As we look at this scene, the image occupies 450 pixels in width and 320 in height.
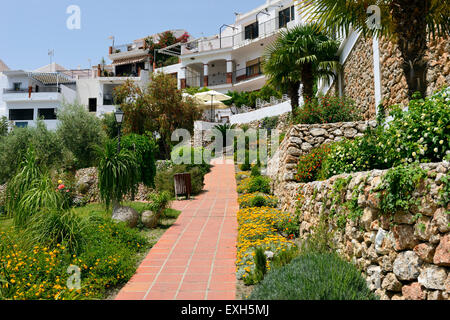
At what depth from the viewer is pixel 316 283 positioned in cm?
336

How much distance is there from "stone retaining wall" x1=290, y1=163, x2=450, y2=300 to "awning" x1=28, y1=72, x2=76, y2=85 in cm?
3904

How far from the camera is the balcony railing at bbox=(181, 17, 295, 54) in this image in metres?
33.4

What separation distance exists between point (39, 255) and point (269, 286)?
335cm

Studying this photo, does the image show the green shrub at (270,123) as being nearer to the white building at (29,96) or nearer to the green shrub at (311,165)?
the green shrub at (311,165)


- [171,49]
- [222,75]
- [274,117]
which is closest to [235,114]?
[274,117]

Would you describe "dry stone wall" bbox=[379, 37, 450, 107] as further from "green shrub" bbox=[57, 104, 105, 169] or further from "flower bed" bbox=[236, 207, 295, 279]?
"green shrub" bbox=[57, 104, 105, 169]

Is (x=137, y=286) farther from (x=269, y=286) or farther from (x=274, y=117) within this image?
(x=274, y=117)

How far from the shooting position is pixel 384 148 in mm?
4824

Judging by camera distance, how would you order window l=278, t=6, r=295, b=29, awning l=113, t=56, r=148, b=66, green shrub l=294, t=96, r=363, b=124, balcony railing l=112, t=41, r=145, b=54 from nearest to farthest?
green shrub l=294, t=96, r=363, b=124
window l=278, t=6, r=295, b=29
awning l=113, t=56, r=148, b=66
balcony railing l=112, t=41, r=145, b=54

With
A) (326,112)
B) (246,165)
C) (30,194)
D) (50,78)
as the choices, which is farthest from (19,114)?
(326,112)

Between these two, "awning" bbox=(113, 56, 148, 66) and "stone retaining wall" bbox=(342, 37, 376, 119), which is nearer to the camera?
"stone retaining wall" bbox=(342, 37, 376, 119)

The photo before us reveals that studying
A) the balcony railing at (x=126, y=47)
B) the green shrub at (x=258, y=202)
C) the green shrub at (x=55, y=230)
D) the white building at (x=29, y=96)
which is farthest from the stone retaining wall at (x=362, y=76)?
the balcony railing at (x=126, y=47)

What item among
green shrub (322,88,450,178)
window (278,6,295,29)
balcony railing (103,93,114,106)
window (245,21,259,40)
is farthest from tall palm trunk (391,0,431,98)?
balcony railing (103,93,114,106)

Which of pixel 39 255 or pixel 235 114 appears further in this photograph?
pixel 235 114
